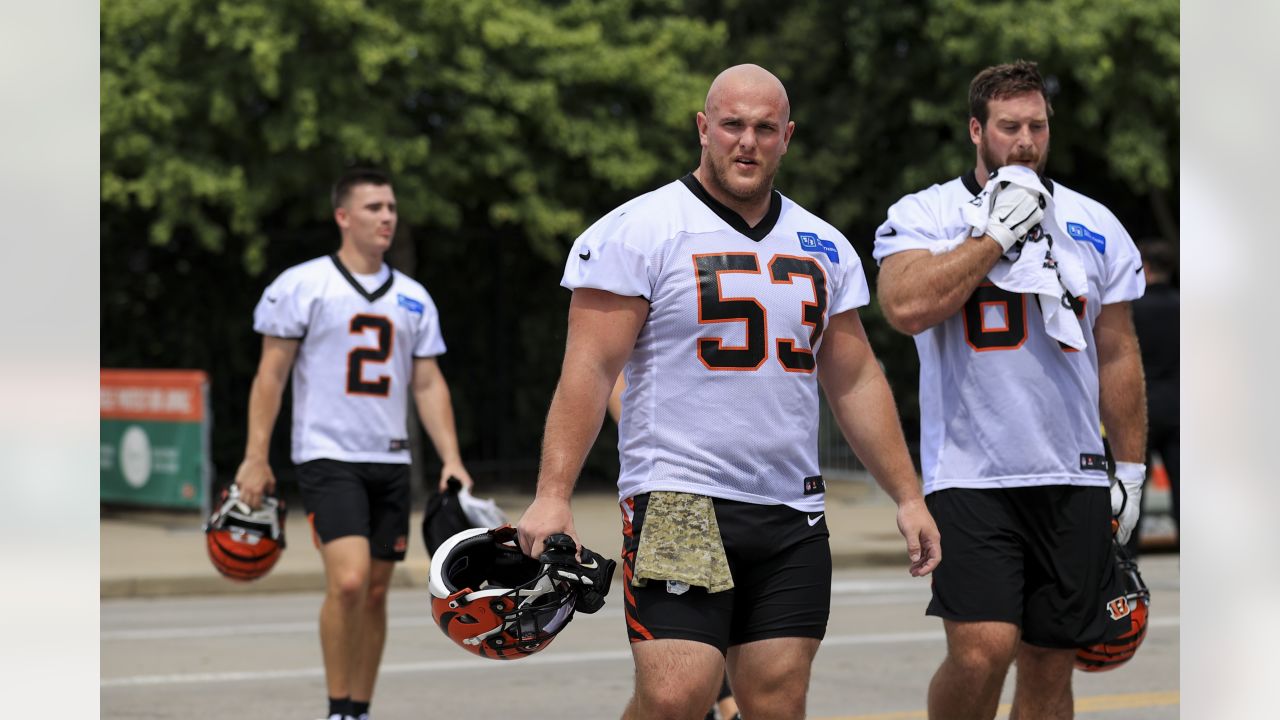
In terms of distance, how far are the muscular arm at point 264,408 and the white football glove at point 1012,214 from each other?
3497mm

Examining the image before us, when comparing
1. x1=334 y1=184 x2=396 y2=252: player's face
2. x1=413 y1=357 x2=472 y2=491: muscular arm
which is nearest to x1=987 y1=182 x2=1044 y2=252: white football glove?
x1=334 y1=184 x2=396 y2=252: player's face

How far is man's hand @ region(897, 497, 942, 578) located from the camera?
4844 mm

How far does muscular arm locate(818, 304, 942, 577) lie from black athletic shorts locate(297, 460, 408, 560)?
10.2ft

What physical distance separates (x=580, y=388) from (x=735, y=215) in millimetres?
599

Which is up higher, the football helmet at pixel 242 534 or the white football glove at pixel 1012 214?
the white football glove at pixel 1012 214

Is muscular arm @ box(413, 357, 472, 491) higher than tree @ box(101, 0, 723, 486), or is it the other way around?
tree @ box(101, 0, 723, 486)

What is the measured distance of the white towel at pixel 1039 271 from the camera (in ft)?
17.6

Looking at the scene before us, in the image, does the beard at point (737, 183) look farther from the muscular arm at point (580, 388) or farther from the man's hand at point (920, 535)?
the man's hand at point (920, 535)

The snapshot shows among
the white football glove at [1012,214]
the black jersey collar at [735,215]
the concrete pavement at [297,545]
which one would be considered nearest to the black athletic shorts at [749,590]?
the black jersey collar at [735,215]

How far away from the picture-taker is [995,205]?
17.5 feet

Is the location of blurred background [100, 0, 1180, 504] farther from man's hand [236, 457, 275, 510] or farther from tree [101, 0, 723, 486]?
man's hand [236, 457, 275, 510]

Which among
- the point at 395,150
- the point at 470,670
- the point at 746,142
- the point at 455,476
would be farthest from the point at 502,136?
the point at 746,142
